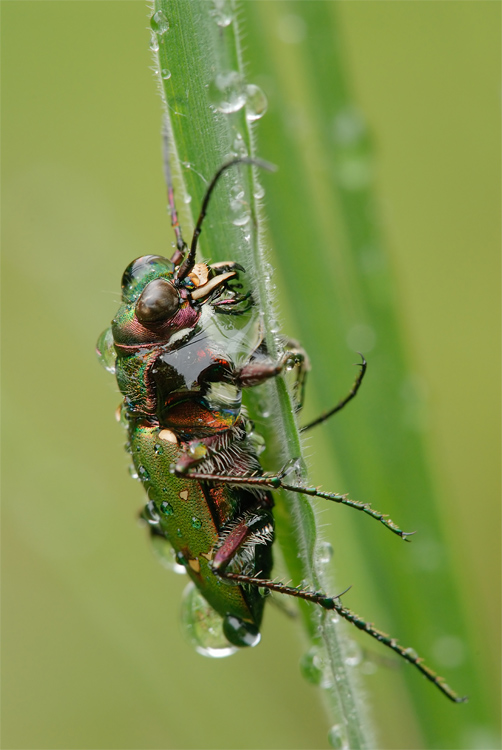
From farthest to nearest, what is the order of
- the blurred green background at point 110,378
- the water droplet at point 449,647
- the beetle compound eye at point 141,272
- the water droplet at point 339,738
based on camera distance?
the blurred green background at point 110,378
the water droplet at point 449,647
the beetle compound eye at point 141,272
the water droplet at point 339,738

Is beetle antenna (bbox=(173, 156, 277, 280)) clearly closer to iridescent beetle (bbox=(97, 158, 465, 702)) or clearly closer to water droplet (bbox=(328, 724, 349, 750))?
iridescent beetle (bbox=(97, 158, 465, 702))

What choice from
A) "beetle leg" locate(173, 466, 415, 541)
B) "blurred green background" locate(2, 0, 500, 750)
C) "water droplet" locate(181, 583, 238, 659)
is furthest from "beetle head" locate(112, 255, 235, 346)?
"water droplet" locate(181, 583, 238, 659)

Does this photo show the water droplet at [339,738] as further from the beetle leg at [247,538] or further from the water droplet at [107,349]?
the water droplet at [107,349]

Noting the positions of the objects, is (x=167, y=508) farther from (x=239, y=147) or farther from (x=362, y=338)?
(x=239, y=147)

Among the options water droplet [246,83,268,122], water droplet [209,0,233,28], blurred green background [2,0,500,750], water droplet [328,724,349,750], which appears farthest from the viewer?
blurred green background [2,0,500,750]

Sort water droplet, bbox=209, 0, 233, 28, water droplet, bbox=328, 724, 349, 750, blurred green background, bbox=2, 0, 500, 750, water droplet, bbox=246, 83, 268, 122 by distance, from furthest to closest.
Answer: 1. blurred green background, bbox=2, 0, 500, 750
2. water droplet, bbox=328, 724, 349, 750
3. water droplet, bbox=246, 83, 268, 122
4. water droplet, bbox=209, 0, 233, 28

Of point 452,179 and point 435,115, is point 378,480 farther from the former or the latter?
point 435,115

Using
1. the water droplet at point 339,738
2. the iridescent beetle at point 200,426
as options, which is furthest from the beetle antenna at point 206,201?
the water droplet at point 339,738
